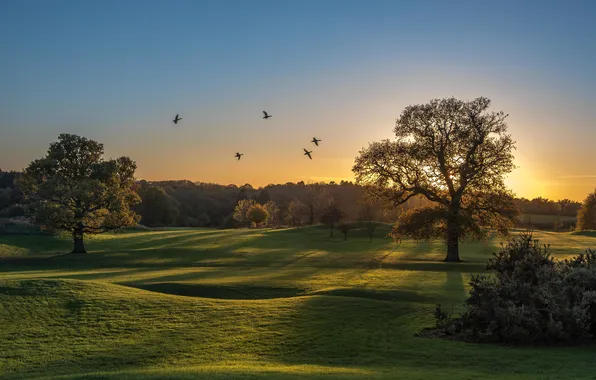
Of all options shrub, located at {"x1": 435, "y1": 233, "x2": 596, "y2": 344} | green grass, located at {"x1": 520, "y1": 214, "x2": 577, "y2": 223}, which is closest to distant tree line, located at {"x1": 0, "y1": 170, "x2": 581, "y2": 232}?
green grass, located at {"x1": 520, "y1": 214, "x2": 577, "y2": 223}

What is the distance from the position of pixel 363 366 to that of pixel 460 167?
1320 inches

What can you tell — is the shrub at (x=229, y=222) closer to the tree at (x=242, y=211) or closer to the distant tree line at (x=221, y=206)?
the distant tree line at (x=221, y=206)

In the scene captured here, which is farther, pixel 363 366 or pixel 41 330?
pixel 41 330

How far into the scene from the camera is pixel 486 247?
199ft

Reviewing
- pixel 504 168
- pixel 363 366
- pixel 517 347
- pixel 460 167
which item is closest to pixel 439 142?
pixel 460 167

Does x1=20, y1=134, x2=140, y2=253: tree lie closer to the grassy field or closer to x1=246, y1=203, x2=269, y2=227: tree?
the grassy field

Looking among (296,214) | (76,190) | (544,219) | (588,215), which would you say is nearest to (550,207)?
(544,219)

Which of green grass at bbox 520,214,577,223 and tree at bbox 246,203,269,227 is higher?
tree at bbox 246,203,269,227

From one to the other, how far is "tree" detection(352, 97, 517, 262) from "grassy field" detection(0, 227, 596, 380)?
10387mm

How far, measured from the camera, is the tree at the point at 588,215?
10819cm

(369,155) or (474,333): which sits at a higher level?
(369,155)

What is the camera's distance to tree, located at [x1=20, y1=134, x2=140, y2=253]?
1991 inches

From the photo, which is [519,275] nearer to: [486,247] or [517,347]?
[517,347]

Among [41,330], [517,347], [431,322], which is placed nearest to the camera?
[517,347]
